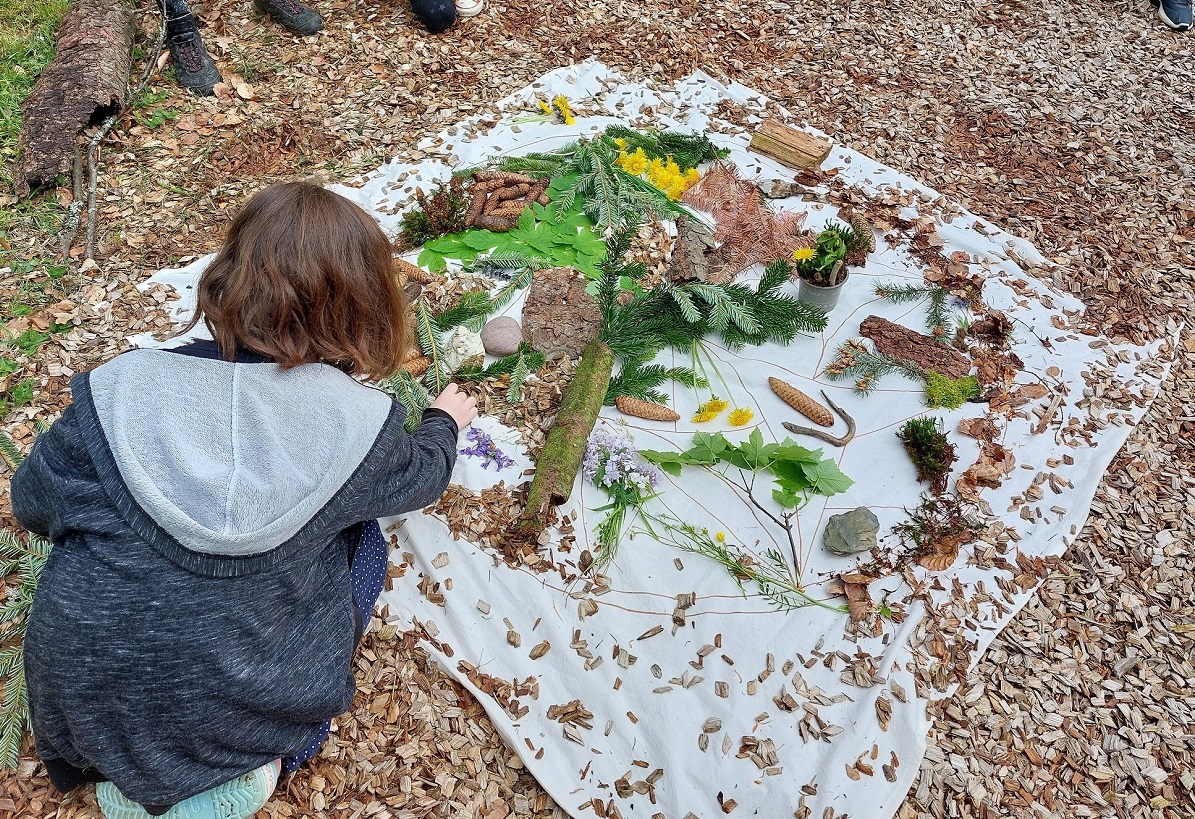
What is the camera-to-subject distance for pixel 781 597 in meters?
2.44

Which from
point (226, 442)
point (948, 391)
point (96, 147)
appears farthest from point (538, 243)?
point (96, 147)

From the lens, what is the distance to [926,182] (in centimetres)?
409

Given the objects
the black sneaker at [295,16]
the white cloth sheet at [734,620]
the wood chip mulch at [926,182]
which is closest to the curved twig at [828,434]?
the white cloth sheet at [734,620]

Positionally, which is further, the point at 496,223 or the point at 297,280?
the point at 496,223

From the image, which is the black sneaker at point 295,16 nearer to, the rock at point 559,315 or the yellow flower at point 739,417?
the rock at point 559,315

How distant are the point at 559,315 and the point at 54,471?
1.88 m

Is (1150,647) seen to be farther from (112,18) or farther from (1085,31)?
(112,18)

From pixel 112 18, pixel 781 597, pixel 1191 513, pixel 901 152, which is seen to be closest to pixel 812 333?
pixel 781 597

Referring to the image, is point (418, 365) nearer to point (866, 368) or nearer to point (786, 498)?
point (786, 498)

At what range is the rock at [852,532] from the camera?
245 centimetres

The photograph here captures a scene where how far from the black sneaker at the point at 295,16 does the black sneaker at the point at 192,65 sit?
0.56m

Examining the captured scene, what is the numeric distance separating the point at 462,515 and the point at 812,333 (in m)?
1.68

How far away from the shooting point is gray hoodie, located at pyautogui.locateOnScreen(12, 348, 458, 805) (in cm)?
155

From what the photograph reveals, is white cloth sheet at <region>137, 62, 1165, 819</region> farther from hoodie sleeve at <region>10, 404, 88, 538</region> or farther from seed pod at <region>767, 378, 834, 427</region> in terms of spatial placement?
hoodie sleeve at <region>10, 404, 88, 538</region>
